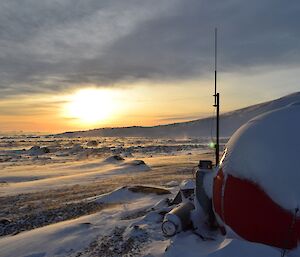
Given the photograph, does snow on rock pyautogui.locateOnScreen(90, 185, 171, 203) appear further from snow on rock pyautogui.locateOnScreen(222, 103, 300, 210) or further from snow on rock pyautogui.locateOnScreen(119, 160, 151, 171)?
snow on rock pyautogui.locateOnScreen(119, 160, 151, 171)

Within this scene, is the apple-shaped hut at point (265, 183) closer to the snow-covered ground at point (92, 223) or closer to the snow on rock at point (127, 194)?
the snow-covered ground at point (92, 223)

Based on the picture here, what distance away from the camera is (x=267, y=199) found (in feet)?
17.5

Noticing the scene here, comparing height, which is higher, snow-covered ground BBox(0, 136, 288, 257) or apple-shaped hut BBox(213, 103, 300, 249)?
apple-shaped hut BBox(213, 103, 300, 249)

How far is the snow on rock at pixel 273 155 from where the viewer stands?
518 cm

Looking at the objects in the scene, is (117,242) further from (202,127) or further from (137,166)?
(202,127)

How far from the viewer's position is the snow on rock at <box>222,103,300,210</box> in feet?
17.0

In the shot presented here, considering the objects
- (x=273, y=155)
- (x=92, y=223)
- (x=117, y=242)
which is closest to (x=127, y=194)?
(x=92, y=223)

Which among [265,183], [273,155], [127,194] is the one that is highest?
[273,155]

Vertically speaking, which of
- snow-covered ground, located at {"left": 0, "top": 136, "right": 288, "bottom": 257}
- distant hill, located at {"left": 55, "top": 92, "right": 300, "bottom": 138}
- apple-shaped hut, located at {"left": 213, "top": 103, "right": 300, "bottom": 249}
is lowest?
snow-covered ground, located at {"left": 0, "top": 136, "right": 288, "bottom": 257}

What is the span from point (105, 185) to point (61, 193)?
223cm

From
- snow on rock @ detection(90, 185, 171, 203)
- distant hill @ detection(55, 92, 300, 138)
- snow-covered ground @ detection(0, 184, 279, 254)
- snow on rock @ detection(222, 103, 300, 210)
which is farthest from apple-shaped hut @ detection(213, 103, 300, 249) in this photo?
distant hill @ detection(55, 92, 300, 138)

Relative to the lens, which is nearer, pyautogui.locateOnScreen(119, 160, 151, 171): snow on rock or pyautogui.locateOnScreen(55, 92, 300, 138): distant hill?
pyautogui.locateOnScreen(119, 160, 151, 171): snow on rock

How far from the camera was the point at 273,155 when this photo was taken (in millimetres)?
5402

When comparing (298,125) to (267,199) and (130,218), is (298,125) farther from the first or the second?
(130,218)
